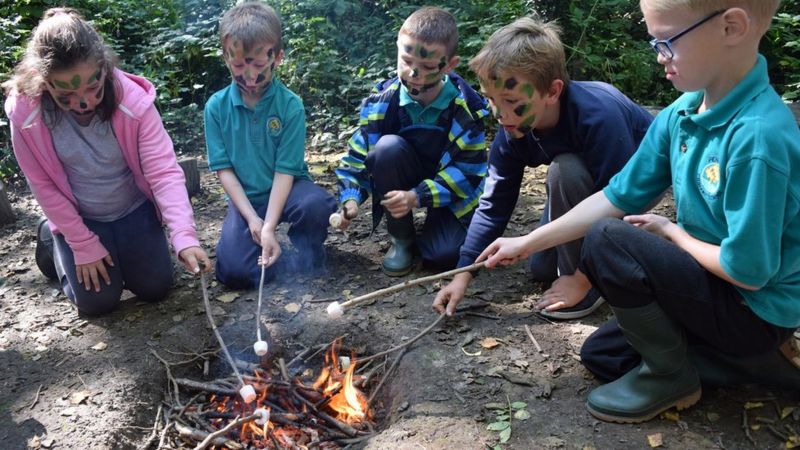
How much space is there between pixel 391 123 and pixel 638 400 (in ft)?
7.56

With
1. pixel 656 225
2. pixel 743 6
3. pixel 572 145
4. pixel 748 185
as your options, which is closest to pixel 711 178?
pixel 748 185

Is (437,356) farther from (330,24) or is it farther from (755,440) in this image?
(330,24)

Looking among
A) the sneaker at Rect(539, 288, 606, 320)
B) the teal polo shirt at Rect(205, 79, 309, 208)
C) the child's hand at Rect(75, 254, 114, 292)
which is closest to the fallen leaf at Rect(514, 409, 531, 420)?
the sneaker at Rect(539, 288, 606, 320)

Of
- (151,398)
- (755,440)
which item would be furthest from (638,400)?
(151,398)

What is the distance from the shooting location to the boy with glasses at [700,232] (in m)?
2.06

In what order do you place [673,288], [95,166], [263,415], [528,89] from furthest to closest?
[95,166] < [528,89] < [263,415] < [673,288]

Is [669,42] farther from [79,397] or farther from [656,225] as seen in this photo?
[79,397]

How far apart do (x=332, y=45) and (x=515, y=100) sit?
5334 mm

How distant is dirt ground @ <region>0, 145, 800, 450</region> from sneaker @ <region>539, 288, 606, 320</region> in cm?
5

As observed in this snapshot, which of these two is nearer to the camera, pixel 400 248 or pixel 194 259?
pixel 194 259

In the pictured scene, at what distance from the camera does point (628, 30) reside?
746 cm

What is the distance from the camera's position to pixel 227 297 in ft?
12.6

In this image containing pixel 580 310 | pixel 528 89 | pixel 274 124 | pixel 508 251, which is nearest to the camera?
pixel 508 251

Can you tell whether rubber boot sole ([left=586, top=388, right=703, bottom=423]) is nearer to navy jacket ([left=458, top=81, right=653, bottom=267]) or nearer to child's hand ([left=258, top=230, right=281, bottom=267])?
navy jacket ([left=458, top=81, right=653, bottom=267])
